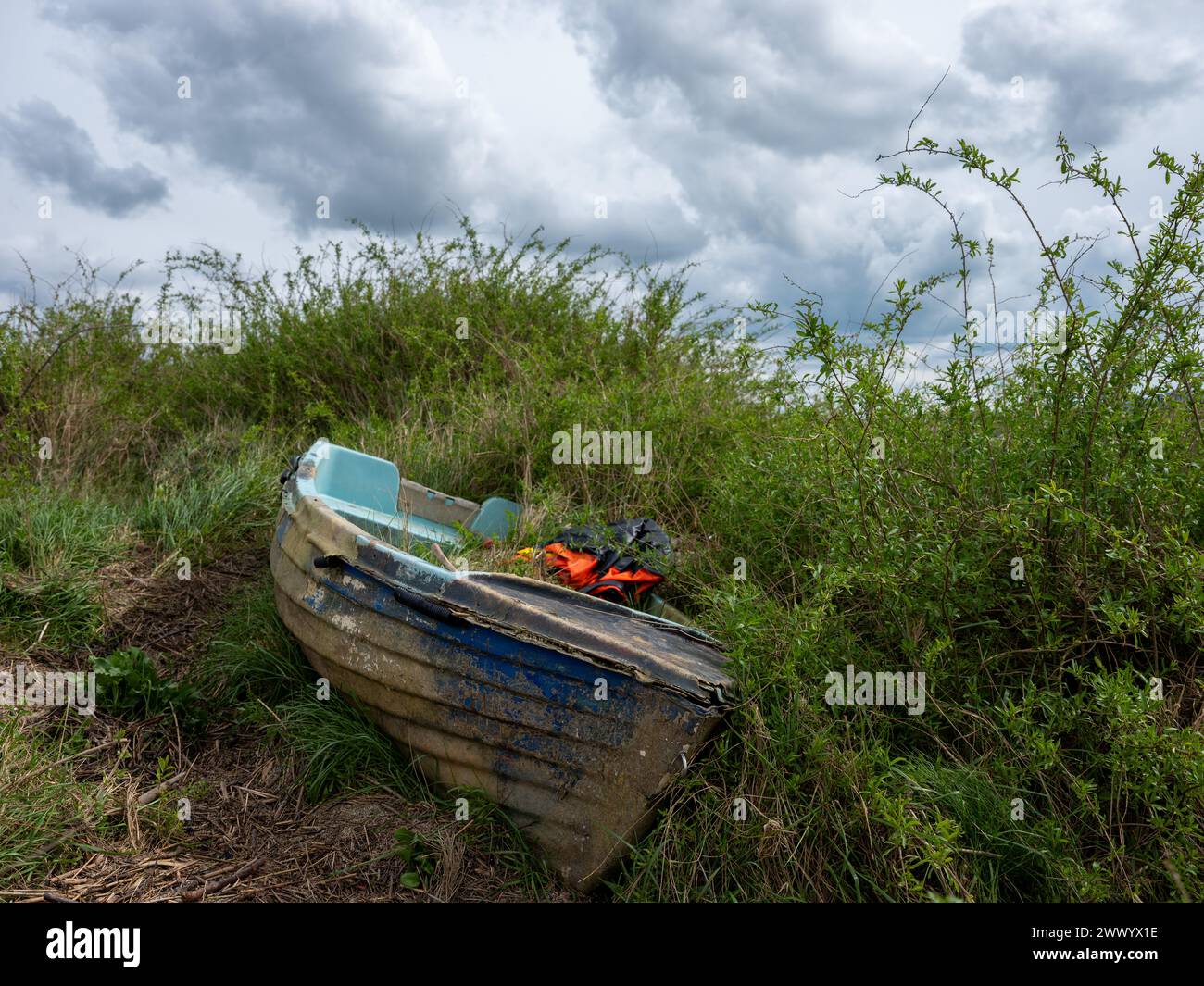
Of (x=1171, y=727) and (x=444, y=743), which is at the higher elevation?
(x=1171, y=727)

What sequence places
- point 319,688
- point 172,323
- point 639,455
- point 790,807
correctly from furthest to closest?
point 172,323 → point 639,455 → point 319,688 → point 790,807

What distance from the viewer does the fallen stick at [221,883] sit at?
3443mm

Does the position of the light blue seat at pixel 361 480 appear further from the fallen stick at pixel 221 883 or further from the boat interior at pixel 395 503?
the fallen stick at pixel 221 883

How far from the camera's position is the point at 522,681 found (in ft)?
11.1

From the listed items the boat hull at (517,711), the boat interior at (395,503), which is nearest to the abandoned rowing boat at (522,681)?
the boat hull at (517,711)

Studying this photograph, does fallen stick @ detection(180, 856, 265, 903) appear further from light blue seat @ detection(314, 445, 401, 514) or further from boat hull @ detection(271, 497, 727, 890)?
light blue seat @ detection(314, 445, 401, 514)

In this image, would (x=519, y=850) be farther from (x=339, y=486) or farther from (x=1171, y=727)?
(x=339, y=486)

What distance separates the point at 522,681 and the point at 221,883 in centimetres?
150

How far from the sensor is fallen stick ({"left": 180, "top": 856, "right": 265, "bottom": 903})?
11.3 feet

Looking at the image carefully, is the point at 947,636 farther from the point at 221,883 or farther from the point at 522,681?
the point at 221,883

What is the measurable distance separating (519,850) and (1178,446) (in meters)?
3.00

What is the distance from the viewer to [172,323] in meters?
9.49

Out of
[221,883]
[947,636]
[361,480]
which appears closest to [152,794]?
[221,883]
